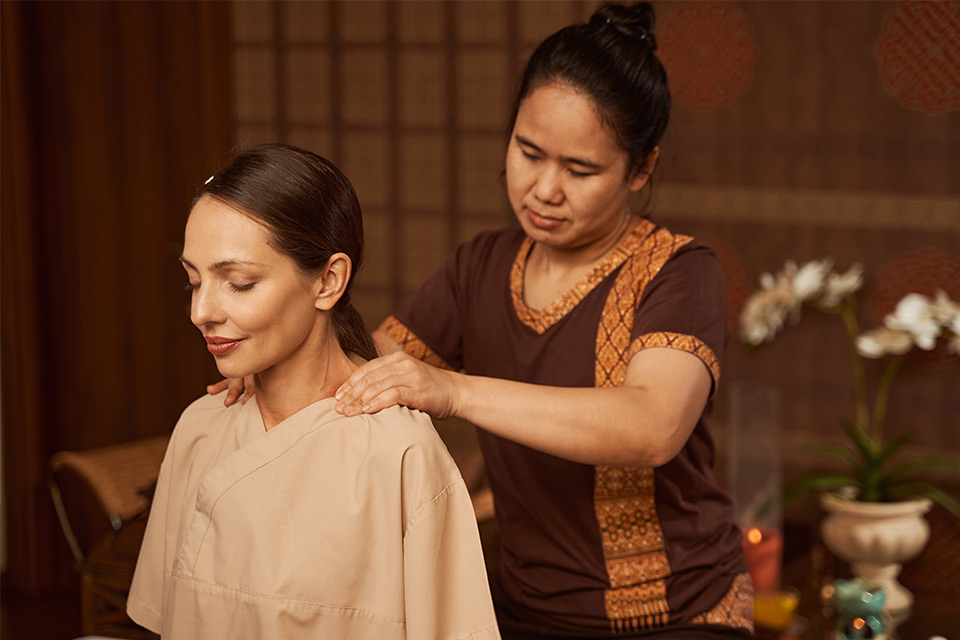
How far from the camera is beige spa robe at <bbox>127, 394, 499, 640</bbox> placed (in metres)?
1.31

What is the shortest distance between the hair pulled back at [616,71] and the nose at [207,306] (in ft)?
2.00

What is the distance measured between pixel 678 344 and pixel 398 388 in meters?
0.44

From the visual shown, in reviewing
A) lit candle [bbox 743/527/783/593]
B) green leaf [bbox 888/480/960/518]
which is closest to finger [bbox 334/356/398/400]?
lit candle [bbox 743/527/783/593]

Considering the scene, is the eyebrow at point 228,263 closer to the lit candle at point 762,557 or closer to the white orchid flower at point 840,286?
the lit candle at point 762,557

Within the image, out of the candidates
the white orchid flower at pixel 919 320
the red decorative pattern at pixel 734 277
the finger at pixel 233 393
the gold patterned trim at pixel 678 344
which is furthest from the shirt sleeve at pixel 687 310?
the red decorative pattern at pixel 734 277

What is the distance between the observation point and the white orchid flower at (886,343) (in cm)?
288

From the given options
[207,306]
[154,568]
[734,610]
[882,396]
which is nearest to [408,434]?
[207,306]

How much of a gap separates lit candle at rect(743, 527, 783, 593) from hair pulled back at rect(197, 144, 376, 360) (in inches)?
64.4

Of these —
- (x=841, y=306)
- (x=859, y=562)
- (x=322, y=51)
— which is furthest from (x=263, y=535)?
(x=322, y=51)

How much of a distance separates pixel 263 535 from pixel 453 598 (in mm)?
240

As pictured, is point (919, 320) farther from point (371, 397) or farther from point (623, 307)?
point (371, 397)

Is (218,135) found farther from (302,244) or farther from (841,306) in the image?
(302,244)

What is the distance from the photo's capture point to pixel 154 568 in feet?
4.95

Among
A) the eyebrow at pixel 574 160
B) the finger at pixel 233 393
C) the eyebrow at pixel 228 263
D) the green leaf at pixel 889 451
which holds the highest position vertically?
the eyebrow at pixel 574 160
